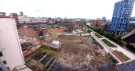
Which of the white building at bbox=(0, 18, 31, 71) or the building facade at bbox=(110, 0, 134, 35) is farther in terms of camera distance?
the building facade at bbox=(110, 0, 134, 35)

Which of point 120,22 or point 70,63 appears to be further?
point 120,22

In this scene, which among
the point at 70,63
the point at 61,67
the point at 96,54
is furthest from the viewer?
the point at 96,54

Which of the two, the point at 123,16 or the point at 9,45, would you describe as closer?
the point at 9,45

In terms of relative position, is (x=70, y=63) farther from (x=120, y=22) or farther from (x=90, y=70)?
(x=120, y=22)

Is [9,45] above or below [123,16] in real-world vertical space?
below

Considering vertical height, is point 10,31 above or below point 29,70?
above

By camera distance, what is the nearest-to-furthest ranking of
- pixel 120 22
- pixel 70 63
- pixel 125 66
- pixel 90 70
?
pixel 125 66 < pixel 90 70 < pixel 70 63 < pixel 120 22

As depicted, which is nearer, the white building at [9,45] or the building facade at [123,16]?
the white building at [9,45]

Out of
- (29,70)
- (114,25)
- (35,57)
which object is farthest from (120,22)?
(29,70)
